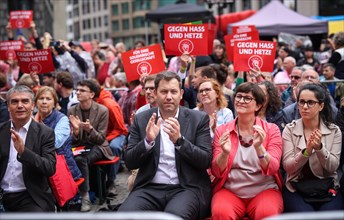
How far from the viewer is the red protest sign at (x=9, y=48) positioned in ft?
42.6

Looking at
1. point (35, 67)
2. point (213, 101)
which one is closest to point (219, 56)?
point (35, 67)

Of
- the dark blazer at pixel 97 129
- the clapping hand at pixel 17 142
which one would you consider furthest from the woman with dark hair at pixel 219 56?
the clapping hand at pixel 17 142

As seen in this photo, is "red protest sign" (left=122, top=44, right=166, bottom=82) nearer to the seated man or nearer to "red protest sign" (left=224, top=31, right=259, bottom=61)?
the seated man

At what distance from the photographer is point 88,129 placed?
8.43 meters

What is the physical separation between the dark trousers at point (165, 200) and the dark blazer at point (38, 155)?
0.81m

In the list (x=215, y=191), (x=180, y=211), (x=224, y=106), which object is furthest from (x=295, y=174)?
(x=224, y=106)

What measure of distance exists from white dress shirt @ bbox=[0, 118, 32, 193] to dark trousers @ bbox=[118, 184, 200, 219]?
102 centimetres

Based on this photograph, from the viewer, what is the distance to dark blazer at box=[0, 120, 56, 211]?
19.8 feet

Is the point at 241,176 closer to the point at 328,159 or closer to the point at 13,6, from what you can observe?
the point at 328,159

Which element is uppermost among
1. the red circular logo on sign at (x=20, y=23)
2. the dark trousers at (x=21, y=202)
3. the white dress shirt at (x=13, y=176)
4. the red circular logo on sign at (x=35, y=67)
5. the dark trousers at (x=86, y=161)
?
the red circular logo on sign at (x=20, y=23)

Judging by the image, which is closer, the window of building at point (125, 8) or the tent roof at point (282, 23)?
the tent roof at point (282, 23)

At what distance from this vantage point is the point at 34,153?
589 centimetres

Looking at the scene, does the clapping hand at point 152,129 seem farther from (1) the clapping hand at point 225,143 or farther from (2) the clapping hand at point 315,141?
(2) the clapping hand at point 315,141

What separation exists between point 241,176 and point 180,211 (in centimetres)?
64
